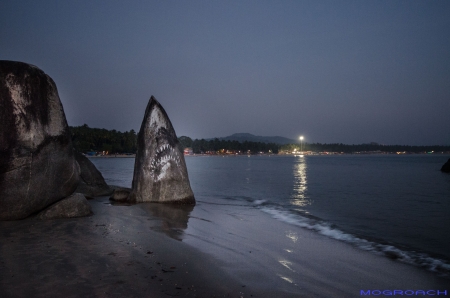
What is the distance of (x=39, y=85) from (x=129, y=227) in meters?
4.22

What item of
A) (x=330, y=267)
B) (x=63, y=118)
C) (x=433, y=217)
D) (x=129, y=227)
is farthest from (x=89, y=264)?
(x=433, y=217)

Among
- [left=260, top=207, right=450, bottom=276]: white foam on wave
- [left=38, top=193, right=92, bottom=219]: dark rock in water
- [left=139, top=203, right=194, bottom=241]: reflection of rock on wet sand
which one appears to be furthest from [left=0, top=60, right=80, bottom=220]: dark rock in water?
[left=260, top=207, right=450, bottom=276]: white foam on wave

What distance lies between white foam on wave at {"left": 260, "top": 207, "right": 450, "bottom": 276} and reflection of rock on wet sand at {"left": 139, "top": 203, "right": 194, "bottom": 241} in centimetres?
310

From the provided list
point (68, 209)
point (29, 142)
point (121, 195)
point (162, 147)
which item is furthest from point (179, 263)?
point (121, 195)

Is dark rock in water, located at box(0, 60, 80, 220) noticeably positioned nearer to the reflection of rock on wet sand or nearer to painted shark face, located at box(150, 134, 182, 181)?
the reflection of rock on wet sand

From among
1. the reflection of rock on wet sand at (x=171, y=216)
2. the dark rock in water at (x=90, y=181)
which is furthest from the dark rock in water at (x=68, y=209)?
the dark rock in water at (x=90, y=181)

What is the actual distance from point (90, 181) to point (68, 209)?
5.57m

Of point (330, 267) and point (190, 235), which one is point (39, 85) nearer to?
point (190, 235)

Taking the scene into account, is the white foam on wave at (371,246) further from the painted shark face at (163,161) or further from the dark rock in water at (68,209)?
the dark rock in water at (68,209)

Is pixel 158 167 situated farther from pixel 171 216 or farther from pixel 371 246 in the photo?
pixel 371 246

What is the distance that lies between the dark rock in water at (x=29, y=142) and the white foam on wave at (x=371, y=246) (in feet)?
22.1

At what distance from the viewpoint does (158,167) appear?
1085cm

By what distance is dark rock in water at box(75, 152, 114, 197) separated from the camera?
12.7 m

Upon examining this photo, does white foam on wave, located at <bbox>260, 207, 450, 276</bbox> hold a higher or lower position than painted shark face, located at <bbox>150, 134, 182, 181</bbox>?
lower
